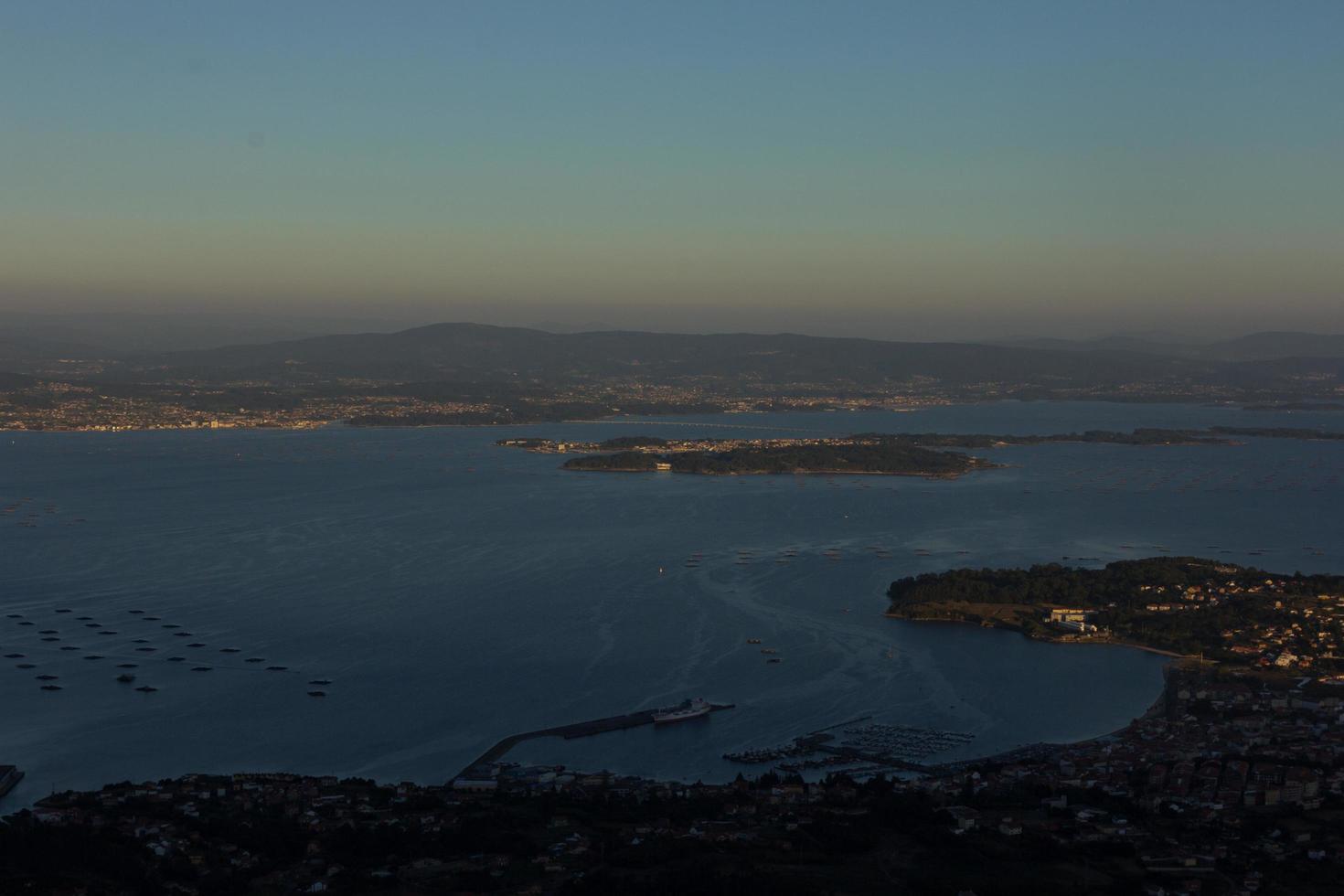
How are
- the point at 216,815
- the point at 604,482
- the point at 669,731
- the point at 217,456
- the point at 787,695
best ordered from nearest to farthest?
the point at 216,815
the point at 669,731
the point at 787,695
the point at 604,482
the point at 217,456

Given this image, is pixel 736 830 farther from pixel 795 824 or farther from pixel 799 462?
pixel 799 462

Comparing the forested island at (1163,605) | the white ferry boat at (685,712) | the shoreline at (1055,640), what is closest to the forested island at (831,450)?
the forested island at (1163,605)

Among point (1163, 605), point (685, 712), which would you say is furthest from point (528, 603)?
point (1163, 605)

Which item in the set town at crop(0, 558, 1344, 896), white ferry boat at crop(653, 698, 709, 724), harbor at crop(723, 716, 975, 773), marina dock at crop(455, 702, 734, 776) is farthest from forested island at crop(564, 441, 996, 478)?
town at crop(0, 558, 1344, 896)

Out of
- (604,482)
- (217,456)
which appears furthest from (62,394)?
(604,482)

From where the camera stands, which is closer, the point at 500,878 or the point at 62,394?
the point at 500,878

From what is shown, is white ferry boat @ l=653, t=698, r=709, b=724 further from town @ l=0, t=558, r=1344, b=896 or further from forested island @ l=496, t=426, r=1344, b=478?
forested island @ l=496, t=426, r=1344, b=478

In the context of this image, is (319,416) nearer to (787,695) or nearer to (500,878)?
(787,695)
